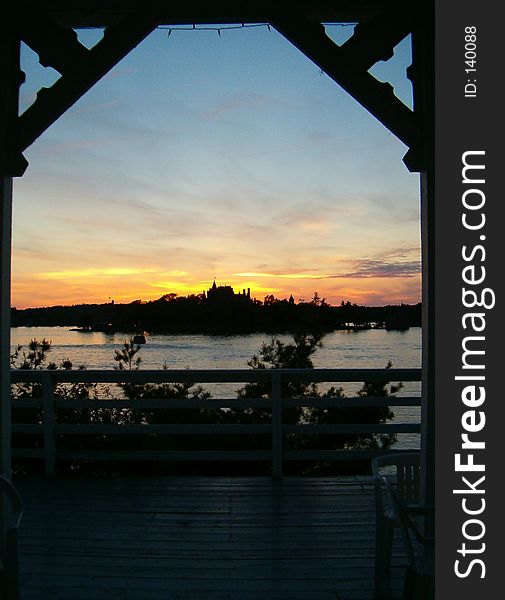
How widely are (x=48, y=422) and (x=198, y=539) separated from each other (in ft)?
6.77

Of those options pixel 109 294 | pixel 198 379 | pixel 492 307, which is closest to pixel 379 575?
pixel 492 307

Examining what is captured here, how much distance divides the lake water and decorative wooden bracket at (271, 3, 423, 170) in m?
2.74

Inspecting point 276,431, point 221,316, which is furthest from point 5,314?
point 221,316

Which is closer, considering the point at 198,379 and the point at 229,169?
the point at 198,379

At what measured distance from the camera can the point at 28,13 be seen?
2.98 m

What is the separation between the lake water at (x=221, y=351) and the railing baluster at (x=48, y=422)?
527mm

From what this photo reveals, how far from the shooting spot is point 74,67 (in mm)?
2873

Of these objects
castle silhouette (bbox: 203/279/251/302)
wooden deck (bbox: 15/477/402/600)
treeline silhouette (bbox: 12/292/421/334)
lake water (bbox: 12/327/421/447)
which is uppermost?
castle silhouette (bbox: 203/279/251/302)

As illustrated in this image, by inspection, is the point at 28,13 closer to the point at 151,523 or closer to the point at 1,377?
the point at 1,377

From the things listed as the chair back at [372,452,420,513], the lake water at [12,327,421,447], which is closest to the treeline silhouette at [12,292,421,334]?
the lake water at [12,327,421,447]

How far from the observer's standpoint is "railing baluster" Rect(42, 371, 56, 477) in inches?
199

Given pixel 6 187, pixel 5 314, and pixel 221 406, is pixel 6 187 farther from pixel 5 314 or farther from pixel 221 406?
pixel 221 406

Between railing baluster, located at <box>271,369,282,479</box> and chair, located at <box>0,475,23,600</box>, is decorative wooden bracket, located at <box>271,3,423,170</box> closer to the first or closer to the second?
chair, located at <box>0,475,23,600</box>

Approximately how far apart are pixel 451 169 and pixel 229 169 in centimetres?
529
